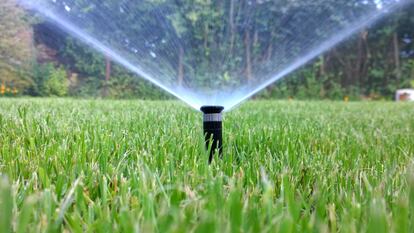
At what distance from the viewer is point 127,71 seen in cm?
1134

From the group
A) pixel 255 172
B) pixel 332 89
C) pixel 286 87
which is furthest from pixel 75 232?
pixel 332 89

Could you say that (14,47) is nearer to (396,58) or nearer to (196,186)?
(196,186)

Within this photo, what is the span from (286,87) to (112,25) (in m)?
10.1

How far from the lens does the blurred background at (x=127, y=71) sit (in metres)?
8.54

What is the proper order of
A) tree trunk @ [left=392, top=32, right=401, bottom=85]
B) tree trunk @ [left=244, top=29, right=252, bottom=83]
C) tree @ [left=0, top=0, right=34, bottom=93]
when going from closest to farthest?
1. tree trunk @ [left=244, top=29, right=252, bottom=83]
2. tree @ [left=0, top=0, right=34, bottom=93]
3. tree trunk @ [left=392, top=32, right=401, bottom=85]

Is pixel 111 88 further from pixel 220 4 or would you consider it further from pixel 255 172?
pixel 255 172

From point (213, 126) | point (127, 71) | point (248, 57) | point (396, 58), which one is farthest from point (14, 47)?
point (396, 58)

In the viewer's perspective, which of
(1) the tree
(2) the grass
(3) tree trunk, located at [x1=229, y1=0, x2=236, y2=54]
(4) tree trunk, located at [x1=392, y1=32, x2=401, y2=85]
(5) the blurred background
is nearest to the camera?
(2) the grass

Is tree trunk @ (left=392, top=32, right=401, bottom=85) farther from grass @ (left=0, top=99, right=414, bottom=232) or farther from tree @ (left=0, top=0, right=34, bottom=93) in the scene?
grass @ (left=0, top=99, right=414, bottom=232)

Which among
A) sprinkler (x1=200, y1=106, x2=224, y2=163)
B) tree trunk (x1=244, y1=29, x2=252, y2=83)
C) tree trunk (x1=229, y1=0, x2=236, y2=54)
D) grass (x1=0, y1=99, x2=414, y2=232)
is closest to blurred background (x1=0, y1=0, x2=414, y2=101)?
tree trunk (x1=244, y1=29, x2=252, y2=83)

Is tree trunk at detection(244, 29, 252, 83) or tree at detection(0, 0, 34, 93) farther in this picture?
tree at detection(0, 0, 34, 93)

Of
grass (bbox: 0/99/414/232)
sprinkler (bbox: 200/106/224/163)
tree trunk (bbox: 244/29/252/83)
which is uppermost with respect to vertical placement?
tree trunk (bbox: 244/29/252/83)

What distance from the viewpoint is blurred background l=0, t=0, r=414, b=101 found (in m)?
8.54

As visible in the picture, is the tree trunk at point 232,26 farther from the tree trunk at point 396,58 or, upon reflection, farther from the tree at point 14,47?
the tree trunk at point 396,58
